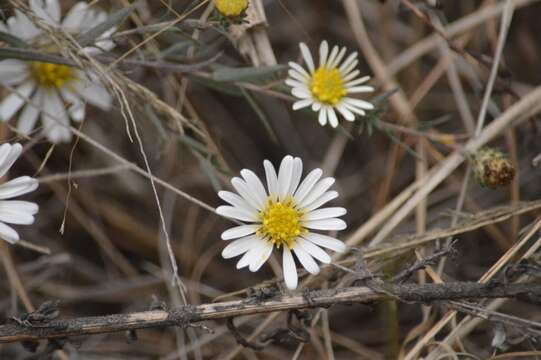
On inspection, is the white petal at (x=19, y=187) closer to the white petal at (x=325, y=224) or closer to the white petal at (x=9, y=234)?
the white petal at (x=9, y=234)

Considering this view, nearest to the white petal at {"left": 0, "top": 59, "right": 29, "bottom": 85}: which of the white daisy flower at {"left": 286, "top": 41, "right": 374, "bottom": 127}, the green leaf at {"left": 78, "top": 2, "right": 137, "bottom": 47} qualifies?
the green leaf at {"left": 78, "top": 2, "right": 137, "bottom": 47}

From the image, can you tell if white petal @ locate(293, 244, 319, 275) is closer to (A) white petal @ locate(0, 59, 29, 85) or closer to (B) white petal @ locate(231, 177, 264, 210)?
(B) white petal @ locate(231, 177, 264, 210)

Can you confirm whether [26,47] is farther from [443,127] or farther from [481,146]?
[443,127]

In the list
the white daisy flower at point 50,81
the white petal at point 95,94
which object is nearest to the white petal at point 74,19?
the white daisy flower at point 50,81

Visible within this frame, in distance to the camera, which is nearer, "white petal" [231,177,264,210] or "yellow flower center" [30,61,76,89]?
"white petal" [231,177,264,210]

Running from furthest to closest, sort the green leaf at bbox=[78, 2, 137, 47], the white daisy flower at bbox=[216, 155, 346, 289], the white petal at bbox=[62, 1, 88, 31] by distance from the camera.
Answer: the white petal at bbox=[62, 1, 88, 31]
the green leaf at bbox=[78, 2, 137, 47]
the white daisy flower at bbox=[216, 155, 346, 289]

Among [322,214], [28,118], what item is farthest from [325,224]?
[28,118]
